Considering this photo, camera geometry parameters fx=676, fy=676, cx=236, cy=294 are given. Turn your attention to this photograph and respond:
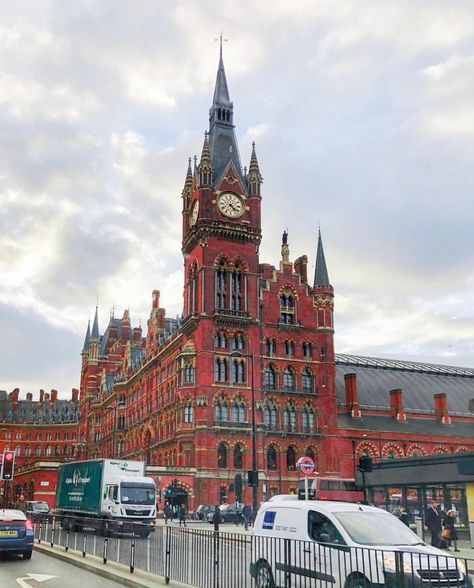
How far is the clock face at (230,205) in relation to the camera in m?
70.5

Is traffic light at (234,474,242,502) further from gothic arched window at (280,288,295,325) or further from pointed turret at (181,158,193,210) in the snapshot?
pointed turret at (181,158,193,210)

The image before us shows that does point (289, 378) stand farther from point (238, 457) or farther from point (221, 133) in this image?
point (221, 133)

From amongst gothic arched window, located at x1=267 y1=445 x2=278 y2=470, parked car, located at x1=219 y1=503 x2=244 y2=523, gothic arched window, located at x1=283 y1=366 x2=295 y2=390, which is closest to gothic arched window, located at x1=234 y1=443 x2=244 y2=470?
gothic arched window, located at x1=267 y1=445 x2=278 y2=470

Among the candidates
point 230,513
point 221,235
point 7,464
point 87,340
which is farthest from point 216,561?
point 87,340

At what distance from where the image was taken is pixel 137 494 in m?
36.2

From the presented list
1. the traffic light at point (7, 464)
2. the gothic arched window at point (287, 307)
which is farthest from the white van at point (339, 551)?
the gothic arched window at point (287, 307)

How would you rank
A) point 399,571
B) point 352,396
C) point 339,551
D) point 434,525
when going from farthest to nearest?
point 352,396 < point 434,525 < point 339,551 < point 399,571

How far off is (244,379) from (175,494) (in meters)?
13.0

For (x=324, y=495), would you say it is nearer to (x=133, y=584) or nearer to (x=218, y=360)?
(x=218, y=360)

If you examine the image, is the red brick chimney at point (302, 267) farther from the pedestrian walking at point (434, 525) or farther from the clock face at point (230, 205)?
the pedestrian walking at point (434, 525)

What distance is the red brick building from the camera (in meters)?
64.0

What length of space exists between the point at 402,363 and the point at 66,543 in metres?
78.5

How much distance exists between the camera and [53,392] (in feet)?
528

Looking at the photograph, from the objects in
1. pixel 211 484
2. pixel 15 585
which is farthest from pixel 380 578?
pixel 211 484
